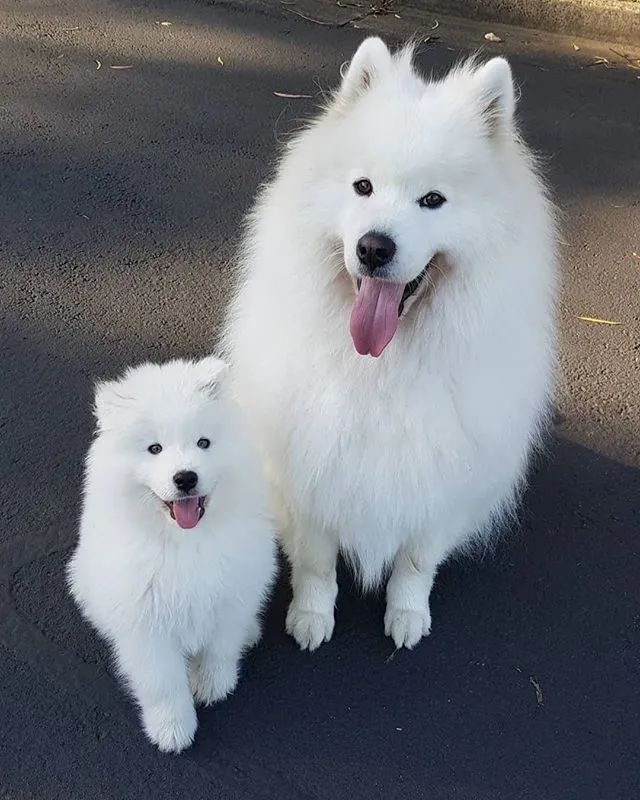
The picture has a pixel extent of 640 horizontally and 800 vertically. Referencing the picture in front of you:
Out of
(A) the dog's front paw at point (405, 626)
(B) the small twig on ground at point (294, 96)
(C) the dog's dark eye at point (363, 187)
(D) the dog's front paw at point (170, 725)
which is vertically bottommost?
(D) the dog's front paw at point (170, 725)

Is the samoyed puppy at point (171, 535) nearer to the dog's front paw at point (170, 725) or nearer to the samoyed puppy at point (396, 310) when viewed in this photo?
the dog's front paw at point (170, 725)

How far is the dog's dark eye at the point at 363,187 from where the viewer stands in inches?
76.4

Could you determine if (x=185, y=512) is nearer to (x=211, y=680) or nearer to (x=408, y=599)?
(x=211, y=680)

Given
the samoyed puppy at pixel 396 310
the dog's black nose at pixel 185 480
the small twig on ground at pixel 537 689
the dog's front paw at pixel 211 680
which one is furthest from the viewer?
the small twig on ground at pixel 537 689

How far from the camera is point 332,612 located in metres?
2.58

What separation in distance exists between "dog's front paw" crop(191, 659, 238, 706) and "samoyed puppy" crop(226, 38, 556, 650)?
0.41 metres

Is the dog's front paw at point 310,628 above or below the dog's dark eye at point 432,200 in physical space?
below

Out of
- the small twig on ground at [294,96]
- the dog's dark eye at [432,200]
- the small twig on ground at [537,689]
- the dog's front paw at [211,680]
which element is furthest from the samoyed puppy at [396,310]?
the small twig on ground at [294,96]

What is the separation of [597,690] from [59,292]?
2.65 meters

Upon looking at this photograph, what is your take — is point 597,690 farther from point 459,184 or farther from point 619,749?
point 459,184

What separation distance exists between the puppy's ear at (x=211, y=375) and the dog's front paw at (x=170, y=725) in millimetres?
916

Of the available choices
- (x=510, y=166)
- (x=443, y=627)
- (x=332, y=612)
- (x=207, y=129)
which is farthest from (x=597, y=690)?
(x=207, y=129)

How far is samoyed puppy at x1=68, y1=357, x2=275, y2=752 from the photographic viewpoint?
5.94 ft

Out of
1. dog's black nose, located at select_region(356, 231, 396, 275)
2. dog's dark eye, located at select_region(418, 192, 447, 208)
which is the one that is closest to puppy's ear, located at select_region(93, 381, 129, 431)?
dog's black nose, located at select_region(356, 231, 396, 275)
